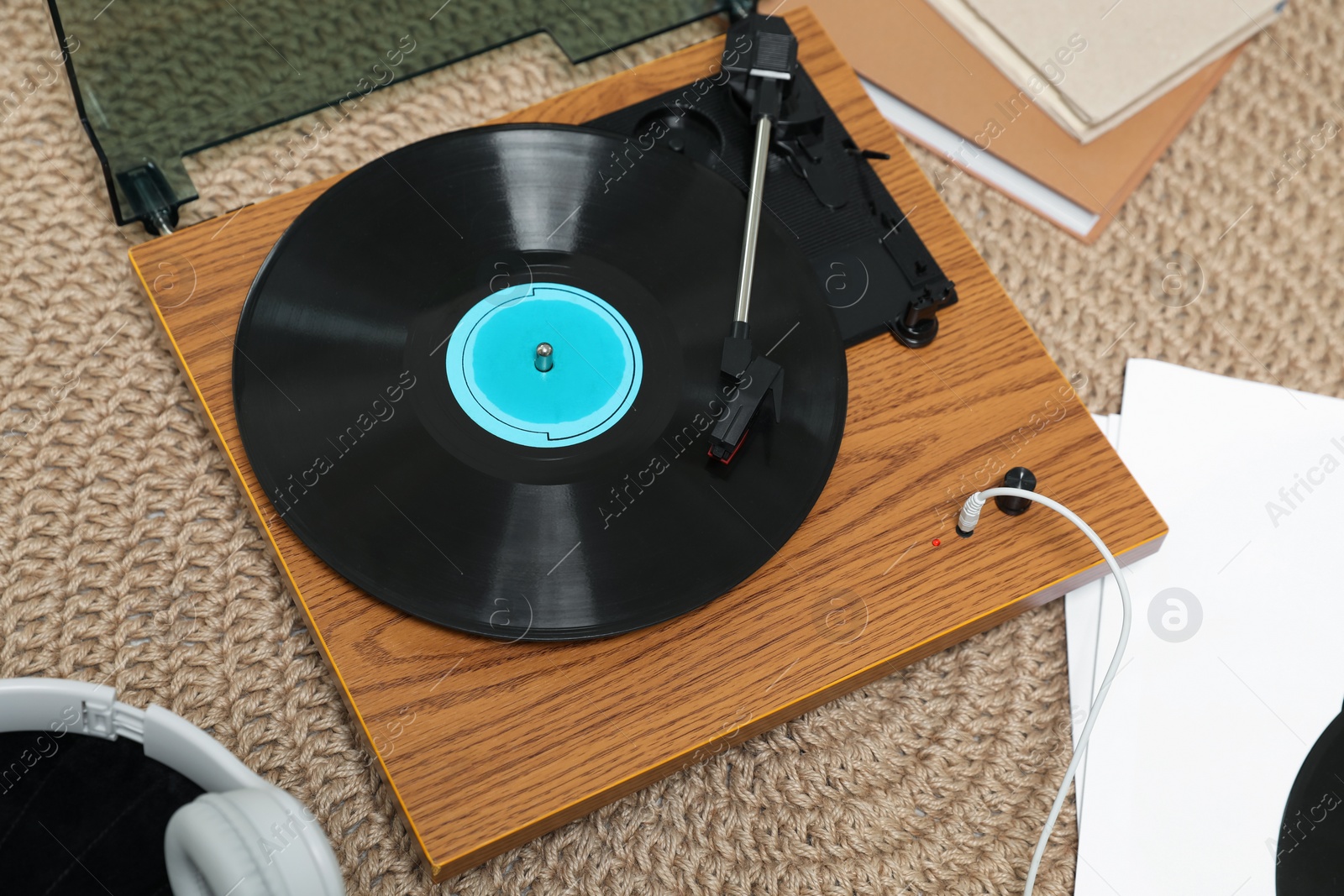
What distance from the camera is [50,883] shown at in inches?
24.9

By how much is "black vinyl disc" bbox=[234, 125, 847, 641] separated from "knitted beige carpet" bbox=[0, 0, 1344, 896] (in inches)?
6.2

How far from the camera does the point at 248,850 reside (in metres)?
0.50

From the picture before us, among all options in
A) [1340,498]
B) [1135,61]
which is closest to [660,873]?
[1340,498]

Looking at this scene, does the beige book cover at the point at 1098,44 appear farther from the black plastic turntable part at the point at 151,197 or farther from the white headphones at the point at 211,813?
the white headphones at the point at 211,813

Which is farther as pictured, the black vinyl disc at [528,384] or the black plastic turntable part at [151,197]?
the black plastic turntable part at [151,197]

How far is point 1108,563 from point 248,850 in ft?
2.06

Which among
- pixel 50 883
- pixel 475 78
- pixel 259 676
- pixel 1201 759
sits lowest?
pixel 1201 759

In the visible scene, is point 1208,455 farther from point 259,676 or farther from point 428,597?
point 259,676

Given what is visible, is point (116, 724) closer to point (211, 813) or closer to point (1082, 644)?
point (211, 813)

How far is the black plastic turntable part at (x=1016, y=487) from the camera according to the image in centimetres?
85

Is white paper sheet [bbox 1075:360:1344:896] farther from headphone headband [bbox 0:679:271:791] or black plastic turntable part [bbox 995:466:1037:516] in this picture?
headphone headband [bbox 0:679:271:791]

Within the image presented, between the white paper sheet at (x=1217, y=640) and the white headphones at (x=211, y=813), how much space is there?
0.59 m

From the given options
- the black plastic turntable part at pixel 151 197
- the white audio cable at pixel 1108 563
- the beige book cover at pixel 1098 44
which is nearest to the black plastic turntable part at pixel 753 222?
the white audio cable at pixel 1108 563

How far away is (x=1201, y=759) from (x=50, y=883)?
78 cm
